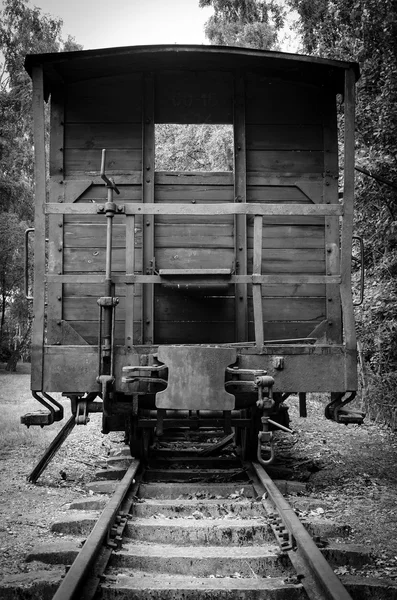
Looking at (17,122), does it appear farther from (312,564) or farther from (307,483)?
(312,564)

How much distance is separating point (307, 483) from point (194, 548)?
2285mm

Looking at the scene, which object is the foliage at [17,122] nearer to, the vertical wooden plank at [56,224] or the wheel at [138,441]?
the vertical wooden plank at [56,224]

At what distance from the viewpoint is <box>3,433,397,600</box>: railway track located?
10.7 ft

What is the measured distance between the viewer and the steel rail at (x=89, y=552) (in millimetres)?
3039

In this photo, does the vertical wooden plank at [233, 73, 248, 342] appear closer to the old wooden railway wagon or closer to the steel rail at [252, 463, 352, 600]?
the old wooden railway wagon

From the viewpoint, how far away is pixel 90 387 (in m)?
5.25

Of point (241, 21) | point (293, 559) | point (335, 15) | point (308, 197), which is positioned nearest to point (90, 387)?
point (293, 559)

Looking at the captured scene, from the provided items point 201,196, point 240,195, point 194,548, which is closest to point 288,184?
point 240,195

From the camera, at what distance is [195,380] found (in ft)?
16.0

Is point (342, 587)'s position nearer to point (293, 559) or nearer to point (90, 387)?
point (293, 559)

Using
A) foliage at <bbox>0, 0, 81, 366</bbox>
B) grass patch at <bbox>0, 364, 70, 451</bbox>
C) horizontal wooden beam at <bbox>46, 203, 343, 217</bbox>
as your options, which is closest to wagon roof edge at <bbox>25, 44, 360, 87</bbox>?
horizontal wooden beam at <bbox>46, 203, 343, 217</bbox>

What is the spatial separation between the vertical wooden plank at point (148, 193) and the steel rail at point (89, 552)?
1625 mm

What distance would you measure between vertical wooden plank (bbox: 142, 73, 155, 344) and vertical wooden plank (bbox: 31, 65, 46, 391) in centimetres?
104

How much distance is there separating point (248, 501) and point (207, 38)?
855 inches
